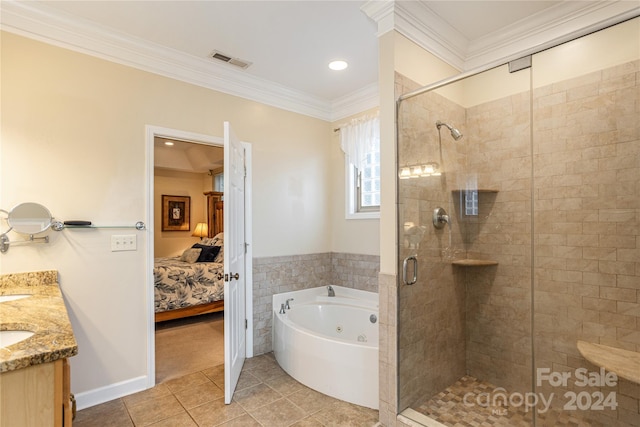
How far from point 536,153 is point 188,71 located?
2795 mm

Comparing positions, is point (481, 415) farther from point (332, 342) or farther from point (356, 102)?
point (356, 102)

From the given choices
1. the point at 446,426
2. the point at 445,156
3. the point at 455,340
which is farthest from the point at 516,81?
the point at 446,426

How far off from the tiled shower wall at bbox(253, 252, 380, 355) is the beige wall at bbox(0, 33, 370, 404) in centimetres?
102

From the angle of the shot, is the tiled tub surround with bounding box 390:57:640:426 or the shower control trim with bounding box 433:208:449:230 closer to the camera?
the tiled tub surround with bounding box 390:57:640:426

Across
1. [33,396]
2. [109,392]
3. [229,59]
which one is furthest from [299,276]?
[33,396]

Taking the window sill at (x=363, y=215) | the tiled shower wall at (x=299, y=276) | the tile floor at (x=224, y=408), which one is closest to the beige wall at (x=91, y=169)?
the tile floor at (x=224, y=408)

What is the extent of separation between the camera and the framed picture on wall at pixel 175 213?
6.54m

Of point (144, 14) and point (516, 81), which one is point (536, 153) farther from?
point (144, 14)

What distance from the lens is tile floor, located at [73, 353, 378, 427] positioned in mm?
2092

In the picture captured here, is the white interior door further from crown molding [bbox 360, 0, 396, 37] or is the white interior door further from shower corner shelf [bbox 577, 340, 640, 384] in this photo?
shower corner shelf [bbox 577, 340, 640, 384]

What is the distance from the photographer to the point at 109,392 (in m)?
2.33

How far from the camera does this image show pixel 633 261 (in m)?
1.91

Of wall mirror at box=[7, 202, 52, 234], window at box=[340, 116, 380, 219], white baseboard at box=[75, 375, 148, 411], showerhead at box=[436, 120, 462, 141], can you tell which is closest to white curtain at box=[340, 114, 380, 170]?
window at box=[340, 116, 380, 219]

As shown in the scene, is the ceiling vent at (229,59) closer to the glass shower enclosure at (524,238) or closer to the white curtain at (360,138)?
the white curtain at (360,138)
